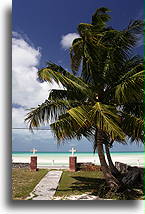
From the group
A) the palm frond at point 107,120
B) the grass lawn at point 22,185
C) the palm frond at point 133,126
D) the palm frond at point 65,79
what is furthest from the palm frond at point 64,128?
the grass lawn at point 22,185

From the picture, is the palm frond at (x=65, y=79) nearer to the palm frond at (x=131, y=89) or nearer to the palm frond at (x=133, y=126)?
the palm frond at (x=131, y=89)

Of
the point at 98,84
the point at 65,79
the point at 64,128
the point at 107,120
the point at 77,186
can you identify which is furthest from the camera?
the point at 77,186

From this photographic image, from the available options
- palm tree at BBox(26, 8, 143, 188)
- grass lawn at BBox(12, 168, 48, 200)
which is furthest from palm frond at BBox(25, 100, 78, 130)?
grass lawn at BBox(12, 168, 48, 200)

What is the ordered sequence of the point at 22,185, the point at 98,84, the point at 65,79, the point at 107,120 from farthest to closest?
the point at 22,185 → the point at 98,84 → the point at 65,79 → the point at 107,120

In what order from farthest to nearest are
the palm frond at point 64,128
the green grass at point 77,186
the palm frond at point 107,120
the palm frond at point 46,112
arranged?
the green grass at point 77,186, the palm frond at point 46,112, the palm frond at point 64,128, the palm frond at point 107,120

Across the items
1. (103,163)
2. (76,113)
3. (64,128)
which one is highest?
(76,113)

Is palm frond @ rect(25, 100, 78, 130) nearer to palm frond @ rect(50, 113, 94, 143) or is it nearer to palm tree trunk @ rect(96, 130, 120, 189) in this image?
palm frond @ rect(50, 113, 94, 143)

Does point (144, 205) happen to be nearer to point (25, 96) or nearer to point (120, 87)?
point (120, 87)

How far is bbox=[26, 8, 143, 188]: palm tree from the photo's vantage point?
3.02 meters

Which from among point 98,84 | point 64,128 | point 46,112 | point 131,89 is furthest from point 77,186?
point 131,89

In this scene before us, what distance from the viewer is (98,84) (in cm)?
342

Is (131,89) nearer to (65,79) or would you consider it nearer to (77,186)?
(65,79)

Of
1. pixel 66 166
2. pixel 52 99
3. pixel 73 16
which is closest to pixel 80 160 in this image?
pixel 66 166

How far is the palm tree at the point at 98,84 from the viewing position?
302cm
